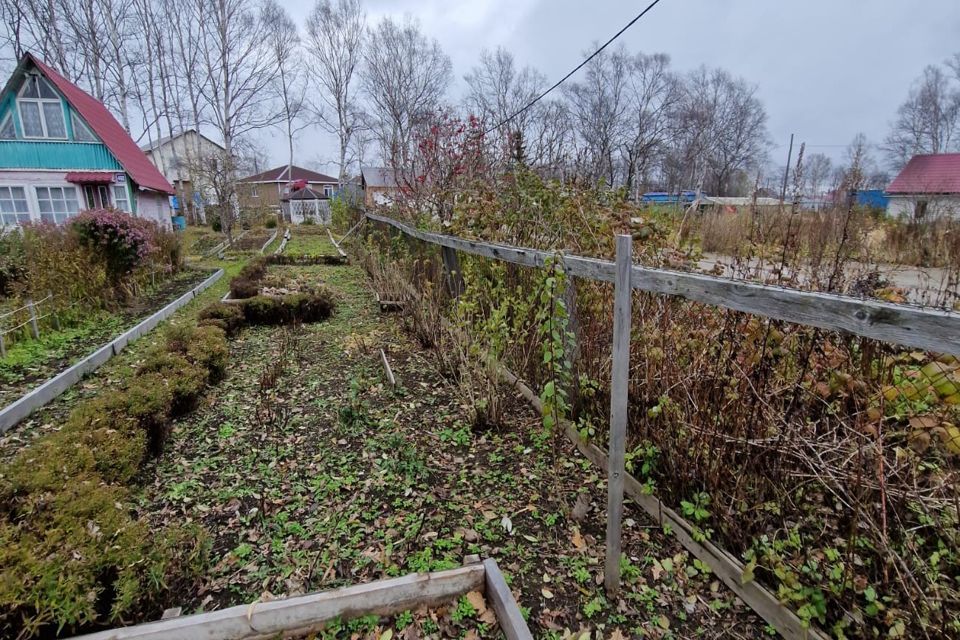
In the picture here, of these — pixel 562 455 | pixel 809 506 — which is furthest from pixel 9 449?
pixel 809 506

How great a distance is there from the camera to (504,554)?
2338 mm

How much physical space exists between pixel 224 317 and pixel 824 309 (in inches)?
241

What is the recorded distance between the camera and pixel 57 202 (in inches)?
650

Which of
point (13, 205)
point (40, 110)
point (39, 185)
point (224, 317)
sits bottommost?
point (224, 317)

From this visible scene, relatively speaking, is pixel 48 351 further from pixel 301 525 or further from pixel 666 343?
pixel 666 343

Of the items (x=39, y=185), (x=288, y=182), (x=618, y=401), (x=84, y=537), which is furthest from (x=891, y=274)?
(x=288, y=182)

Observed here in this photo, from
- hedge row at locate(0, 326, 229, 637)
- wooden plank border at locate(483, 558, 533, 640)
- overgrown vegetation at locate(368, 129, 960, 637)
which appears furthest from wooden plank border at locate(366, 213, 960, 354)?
hedge row at locate(0, 326, 229, 637)

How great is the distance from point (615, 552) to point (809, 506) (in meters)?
0.85

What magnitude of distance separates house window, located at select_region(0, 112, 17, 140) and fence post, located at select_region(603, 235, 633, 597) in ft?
71.6

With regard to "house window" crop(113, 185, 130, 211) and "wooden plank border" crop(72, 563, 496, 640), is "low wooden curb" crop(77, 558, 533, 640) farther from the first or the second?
"house window" crop(113, 185, 130, 211)

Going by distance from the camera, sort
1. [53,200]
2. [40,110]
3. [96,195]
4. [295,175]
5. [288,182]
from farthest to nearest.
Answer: [295,175]
[288,182]
[96,195]
[53,200]
[40,110]

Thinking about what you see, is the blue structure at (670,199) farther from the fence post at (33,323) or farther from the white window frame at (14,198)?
the white window frame at (14,198)

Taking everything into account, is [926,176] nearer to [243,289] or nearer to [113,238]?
[243,289]

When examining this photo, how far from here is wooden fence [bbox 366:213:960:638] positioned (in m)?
1.34
